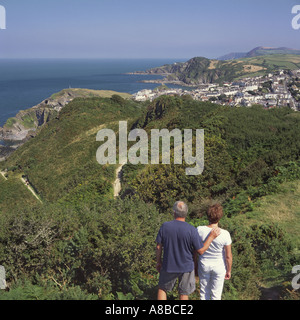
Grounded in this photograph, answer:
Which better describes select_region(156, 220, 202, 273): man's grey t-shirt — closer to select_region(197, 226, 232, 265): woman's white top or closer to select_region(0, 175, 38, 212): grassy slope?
select_region(197, 226, 232, 265): woman's white top

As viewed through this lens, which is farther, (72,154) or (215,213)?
(72,154)

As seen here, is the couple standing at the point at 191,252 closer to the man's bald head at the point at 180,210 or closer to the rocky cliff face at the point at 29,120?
the man's bald head at the point at 180,210

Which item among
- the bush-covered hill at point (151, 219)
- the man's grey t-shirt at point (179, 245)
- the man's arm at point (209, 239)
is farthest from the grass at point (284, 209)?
the man's grey t-shirt at point (179, 245)

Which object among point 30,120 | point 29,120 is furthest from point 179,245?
point 30,120

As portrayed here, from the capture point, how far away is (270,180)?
402 inches

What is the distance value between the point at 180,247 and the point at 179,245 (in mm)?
33

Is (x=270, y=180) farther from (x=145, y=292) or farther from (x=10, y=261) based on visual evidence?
(x=10, y=261)

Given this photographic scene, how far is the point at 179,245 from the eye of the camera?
340cm

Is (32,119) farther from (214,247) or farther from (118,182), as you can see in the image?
(214,247)

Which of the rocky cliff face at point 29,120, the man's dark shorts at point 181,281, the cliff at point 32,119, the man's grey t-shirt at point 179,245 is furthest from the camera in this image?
the rocky cliff face at point 29,120

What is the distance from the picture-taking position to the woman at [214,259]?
3453 millimetres

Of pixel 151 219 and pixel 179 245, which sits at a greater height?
pixel 179 245

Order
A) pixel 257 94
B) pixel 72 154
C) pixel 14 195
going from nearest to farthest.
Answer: pixel 14 195
pixel 72 154
pixel 257 94

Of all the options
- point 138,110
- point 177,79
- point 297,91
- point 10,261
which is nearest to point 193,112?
point 138,110
